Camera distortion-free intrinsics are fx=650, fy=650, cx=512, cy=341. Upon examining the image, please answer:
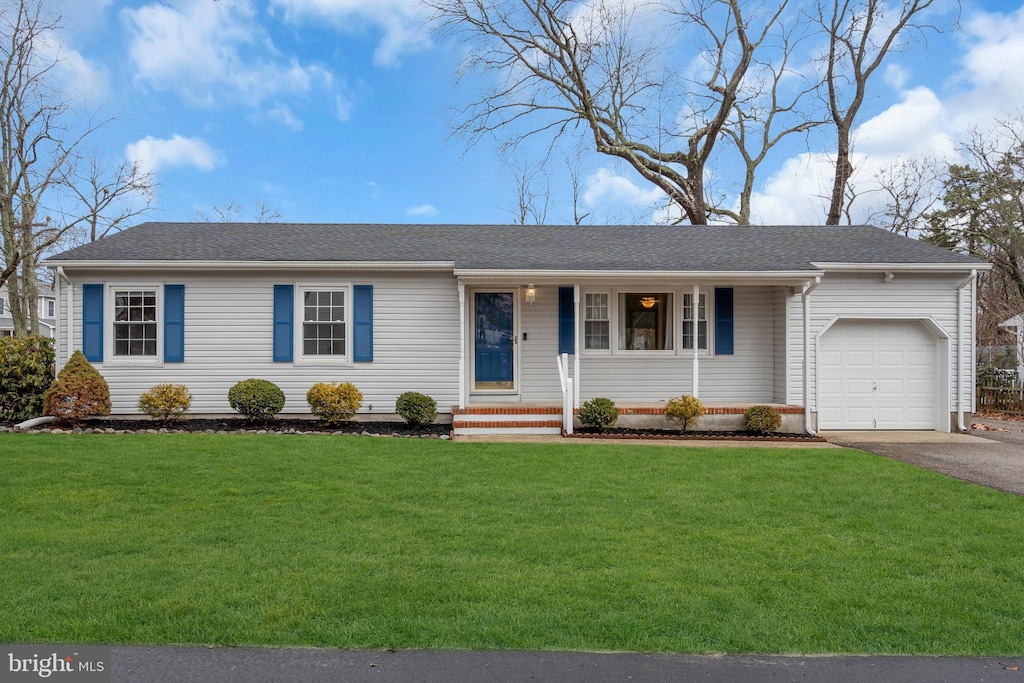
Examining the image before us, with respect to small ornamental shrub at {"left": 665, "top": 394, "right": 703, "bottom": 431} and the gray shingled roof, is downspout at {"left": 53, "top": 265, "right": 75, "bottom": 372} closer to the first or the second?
the gray shingled roof

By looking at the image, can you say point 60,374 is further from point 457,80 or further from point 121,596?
point 457,80

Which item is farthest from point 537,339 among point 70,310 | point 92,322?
point 70,310

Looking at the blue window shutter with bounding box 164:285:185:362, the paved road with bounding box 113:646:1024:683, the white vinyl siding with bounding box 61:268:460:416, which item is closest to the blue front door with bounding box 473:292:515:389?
the white vinyl siding with bounding box 61:268:460:416

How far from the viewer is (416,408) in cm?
1073

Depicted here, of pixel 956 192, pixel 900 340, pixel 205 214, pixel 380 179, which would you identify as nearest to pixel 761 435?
pixel 900 340

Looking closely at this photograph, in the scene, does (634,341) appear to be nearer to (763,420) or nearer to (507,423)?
(763,420)

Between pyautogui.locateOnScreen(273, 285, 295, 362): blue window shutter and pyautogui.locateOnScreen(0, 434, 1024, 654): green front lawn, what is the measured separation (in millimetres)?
3641

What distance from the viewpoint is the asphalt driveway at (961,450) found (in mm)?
7672

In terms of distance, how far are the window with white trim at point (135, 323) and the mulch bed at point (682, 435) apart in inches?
293

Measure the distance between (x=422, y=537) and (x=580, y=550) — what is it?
1.21 meters

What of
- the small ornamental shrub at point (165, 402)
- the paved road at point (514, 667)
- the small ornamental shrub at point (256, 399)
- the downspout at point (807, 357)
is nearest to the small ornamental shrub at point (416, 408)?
the small ornamental shrub at point (256, 399)

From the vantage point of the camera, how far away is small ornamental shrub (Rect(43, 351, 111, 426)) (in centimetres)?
1027

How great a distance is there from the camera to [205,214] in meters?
28.4

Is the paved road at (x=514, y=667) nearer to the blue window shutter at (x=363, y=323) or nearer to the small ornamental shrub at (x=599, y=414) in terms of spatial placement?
the small ornamental shrub at (x=599, y=414)
